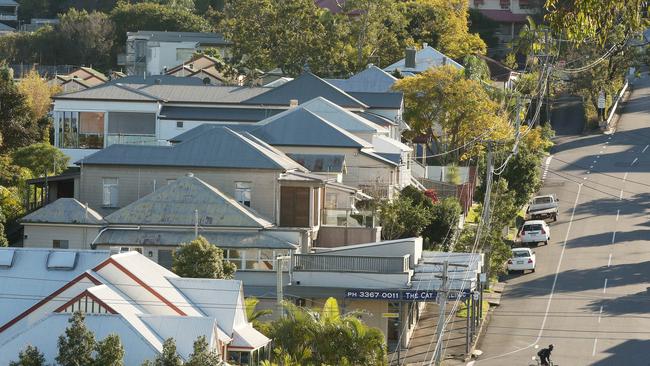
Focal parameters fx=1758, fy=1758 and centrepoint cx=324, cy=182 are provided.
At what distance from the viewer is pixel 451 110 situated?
93.7 metres

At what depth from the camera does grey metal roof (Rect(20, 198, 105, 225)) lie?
65188 millimetres

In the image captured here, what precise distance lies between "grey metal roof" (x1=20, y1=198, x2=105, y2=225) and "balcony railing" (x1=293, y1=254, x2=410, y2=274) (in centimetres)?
798

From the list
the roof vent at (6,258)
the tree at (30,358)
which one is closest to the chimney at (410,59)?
the roof vent at (6,258)

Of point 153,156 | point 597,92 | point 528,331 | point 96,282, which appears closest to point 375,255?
point 528,331

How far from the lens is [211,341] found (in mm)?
41688

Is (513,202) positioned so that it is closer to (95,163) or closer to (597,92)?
(95,163)

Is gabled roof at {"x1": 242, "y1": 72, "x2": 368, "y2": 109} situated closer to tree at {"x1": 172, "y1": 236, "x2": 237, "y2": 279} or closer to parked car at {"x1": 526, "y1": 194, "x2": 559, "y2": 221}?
parked car at {"x1": 526, "y1": 194, "x2": 559, "y2": 221}

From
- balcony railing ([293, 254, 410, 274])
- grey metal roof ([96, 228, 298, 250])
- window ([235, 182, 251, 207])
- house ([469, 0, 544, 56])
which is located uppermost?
house ([469, 0, 544, 56])

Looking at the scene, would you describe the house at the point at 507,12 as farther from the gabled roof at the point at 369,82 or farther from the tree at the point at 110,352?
the tree at the point at 110,352

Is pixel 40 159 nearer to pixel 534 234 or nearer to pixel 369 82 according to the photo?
pixel 534 234

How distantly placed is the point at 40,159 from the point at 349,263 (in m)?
22.5

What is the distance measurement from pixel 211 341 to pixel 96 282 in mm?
4520

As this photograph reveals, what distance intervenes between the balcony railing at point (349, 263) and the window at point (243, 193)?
5854 millimetres

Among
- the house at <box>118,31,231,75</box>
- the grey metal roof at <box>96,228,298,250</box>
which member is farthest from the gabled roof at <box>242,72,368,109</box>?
the house at <box>118,31,231,75</box>
